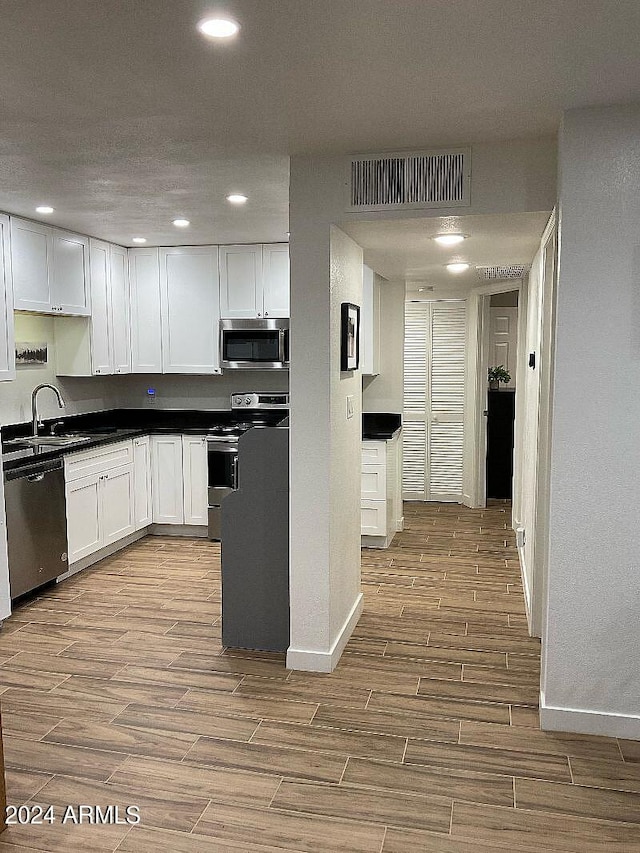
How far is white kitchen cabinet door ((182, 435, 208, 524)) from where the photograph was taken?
21.2ft

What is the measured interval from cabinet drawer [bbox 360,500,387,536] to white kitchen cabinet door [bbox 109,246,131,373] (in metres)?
2.48

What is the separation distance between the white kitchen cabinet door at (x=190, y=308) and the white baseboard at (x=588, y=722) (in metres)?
4.26

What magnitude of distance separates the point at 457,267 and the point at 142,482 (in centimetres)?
314

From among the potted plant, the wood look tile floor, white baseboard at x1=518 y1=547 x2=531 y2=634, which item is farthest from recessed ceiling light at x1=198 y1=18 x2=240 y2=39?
the potted plant

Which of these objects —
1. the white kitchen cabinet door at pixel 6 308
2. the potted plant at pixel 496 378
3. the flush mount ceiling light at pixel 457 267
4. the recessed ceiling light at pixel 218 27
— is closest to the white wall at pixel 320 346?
the recessed ceiling light at pixel 218 27

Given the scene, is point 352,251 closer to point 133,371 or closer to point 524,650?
point 524,650

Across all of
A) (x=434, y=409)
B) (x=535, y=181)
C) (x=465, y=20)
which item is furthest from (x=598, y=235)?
(x=434, y=409)

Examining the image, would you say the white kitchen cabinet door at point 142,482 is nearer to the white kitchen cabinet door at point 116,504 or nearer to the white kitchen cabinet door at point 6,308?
the white kitchen cabinet door at point 116,504

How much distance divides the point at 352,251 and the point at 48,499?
263 cm

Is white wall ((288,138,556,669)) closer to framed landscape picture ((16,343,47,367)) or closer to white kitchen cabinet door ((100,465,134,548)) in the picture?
white kitchen cabinet door ((100,465,134,548))

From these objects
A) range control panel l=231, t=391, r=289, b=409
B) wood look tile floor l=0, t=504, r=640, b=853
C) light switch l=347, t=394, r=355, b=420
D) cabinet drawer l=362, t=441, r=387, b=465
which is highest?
light switch l=347, t=394, r=355, b=420

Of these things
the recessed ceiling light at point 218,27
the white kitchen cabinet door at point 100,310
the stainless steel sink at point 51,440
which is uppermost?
the recessed ceiling light at point 218,27

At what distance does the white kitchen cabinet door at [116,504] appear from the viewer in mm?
5789

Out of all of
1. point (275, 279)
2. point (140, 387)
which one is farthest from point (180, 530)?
point (275, 279)
